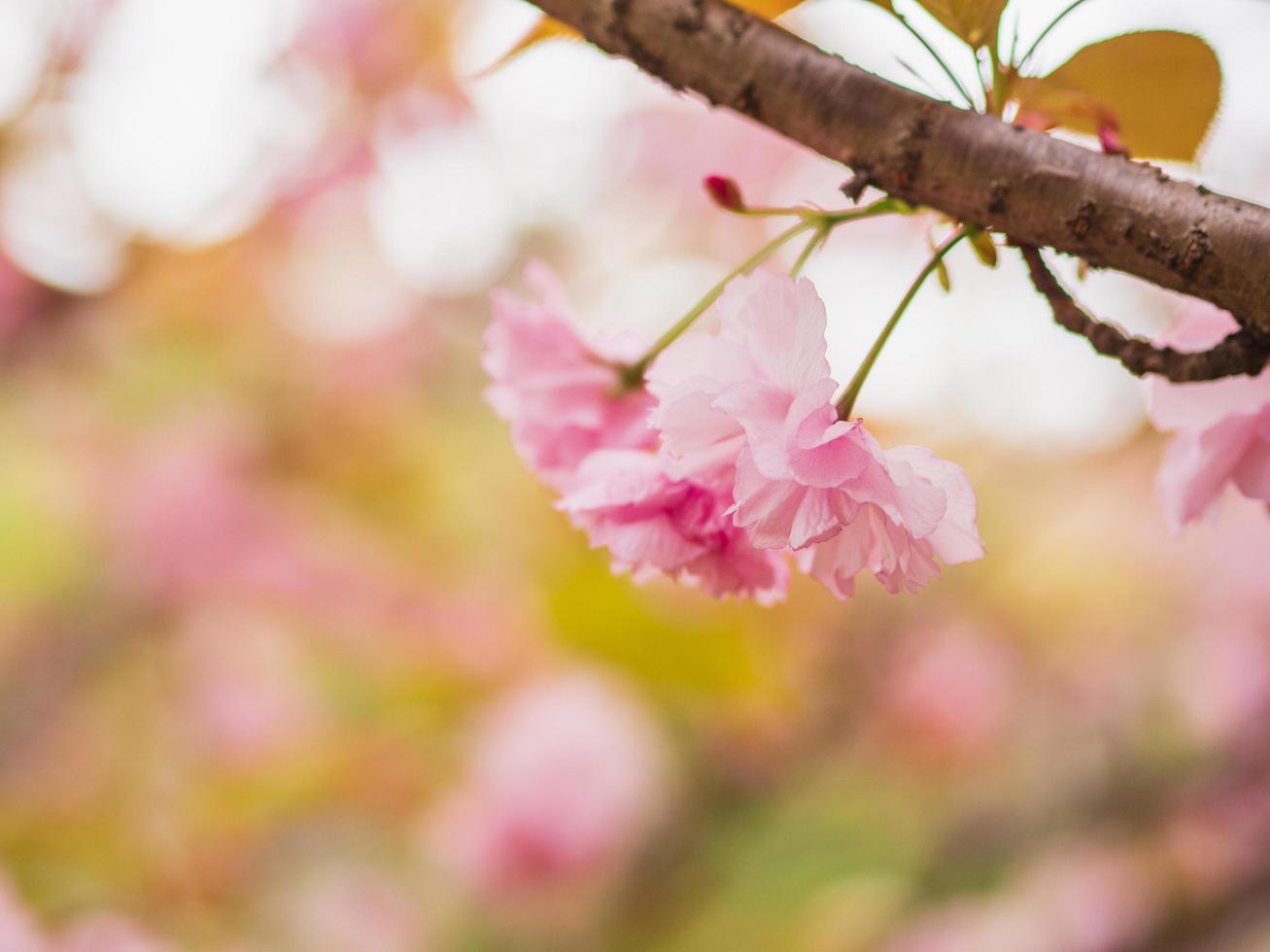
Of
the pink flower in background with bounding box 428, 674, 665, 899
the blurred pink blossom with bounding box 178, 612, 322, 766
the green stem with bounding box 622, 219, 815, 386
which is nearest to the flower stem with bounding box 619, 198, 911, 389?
the green stem with bounding box 622, 219, 815, 386

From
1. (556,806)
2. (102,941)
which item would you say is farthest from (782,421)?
(556,806)

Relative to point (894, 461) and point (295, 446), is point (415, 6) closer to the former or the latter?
point (295, 446)

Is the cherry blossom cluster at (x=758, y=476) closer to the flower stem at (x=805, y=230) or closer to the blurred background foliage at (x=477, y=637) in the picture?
the flower stem at (x=805, y=230)

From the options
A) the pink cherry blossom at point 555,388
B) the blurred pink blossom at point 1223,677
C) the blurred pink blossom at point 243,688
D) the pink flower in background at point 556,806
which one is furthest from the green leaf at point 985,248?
the blurred pink blossom at point 1223,677

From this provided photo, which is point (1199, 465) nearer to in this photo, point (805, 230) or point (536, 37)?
point (805, 230)

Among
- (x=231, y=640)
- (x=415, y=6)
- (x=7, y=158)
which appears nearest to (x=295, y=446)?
(x=231, y=640)

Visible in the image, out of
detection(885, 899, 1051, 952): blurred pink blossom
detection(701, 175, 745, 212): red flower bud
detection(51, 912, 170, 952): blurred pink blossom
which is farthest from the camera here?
detection(885, 899, 1051, 952): blurred pink blossom

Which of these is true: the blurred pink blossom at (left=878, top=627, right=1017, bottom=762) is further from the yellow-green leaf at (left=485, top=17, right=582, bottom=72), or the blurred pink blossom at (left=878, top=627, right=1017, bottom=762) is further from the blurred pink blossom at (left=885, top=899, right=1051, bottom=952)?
the yellow-green leaf at (left=485, top=17, right=582, bottom=72)
